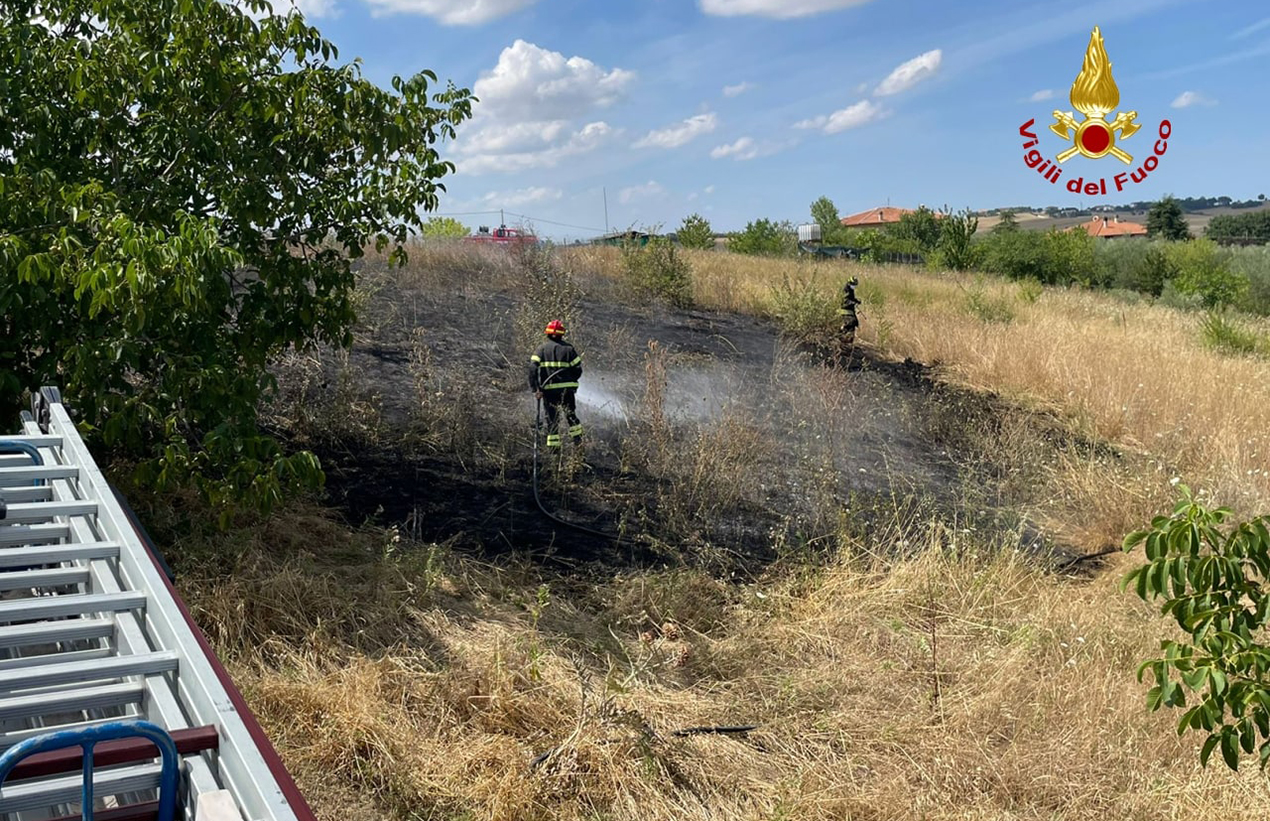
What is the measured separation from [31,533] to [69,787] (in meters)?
1.16

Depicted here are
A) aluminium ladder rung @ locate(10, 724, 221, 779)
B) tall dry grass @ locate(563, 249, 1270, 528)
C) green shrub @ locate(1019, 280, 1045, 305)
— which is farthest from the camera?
green shrub @ locate(1019, 280, 1045, 305)

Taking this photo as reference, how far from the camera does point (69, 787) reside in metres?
1.49

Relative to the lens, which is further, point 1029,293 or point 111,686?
point 1029,293

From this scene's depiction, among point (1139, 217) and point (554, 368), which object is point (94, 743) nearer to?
point (554, 368)

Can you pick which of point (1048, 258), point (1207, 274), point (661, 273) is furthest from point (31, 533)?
point (1048, 258)

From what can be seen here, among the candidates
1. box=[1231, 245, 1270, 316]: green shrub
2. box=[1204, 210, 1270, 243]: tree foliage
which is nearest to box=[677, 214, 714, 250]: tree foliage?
box=[1231, 245, 1270, 316]: green shrub

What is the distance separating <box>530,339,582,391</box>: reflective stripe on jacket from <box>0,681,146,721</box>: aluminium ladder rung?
5.20 meters

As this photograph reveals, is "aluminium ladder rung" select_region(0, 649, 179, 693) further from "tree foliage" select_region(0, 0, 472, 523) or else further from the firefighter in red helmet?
the firefighter in red helmet

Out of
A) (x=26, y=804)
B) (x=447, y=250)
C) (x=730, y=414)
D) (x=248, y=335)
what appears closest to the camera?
(x=26, y=804)

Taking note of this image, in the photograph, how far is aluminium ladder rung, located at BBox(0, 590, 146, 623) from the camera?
187 centimetres

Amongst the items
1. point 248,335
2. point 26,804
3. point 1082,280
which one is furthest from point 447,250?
point 1082,280

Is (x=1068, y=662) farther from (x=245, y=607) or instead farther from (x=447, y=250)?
(x=447, y=250)

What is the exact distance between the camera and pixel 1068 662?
14.2 ft

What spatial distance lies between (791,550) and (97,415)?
4048 millimetres
